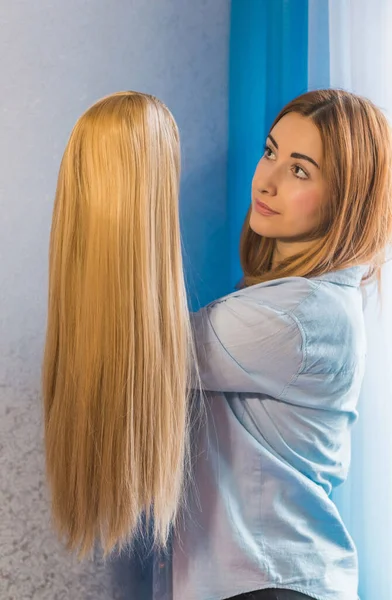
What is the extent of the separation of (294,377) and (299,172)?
36cm

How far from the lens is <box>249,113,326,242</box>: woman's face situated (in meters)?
1.31

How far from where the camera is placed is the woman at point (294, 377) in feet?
3.93

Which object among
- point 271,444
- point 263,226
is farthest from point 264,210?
point 271,444

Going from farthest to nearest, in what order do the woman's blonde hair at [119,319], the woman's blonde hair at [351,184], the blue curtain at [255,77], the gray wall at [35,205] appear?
the blue curtain at [255,77], the gray wall at [35,205], the woman's blonde hair at [351,184], the woman's blonde hair at [119,319]

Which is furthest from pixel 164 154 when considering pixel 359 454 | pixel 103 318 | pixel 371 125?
pixel 359 454

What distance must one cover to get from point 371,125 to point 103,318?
0.56 m

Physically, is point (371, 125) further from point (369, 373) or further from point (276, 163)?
point (369, 373)

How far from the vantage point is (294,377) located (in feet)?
3.95

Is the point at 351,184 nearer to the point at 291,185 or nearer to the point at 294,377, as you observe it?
the point at 291,185

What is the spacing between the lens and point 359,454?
1.51 meters

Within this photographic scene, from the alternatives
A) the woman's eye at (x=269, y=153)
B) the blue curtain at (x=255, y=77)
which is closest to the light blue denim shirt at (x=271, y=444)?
the woman's eye at (x=269, y=153)

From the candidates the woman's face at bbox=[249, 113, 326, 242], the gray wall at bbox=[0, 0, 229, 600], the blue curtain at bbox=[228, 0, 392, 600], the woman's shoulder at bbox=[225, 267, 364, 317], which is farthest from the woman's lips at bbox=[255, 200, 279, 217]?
the gray wall at bbox=[0, 0, 229, 600]

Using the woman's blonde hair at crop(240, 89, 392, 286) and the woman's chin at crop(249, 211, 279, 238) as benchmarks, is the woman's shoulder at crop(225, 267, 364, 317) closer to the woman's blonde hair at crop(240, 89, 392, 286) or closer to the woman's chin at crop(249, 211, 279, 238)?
the woman's blonde hair at crop(240, 89, 392, 286)

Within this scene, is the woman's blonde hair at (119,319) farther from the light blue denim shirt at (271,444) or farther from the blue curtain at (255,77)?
the blue curtain at (255,77)
